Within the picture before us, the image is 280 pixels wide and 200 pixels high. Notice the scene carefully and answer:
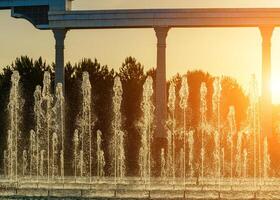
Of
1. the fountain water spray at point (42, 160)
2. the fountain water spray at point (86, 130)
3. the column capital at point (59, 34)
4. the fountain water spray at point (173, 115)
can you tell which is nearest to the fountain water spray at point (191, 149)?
the fountain water spray at point (173, 115)

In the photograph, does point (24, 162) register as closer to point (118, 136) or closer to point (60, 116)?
point (60, 116)

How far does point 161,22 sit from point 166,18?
0.24 meters

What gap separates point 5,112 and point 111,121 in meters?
5.27

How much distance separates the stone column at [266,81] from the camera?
30.5 meters

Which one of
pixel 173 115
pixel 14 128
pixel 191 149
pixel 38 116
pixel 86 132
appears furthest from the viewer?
pixel 14 128

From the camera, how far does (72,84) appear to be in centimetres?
4403

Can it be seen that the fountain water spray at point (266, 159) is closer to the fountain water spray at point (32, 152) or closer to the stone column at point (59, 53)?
the stone column at point (59, 53)

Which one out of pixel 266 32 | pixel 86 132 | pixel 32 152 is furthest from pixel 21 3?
pixel 266 32

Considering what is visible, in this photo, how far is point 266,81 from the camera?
30578mm

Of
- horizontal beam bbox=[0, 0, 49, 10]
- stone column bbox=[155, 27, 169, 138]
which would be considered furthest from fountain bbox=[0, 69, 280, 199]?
horizontal beam bbox=[0, 0, 49, 10]

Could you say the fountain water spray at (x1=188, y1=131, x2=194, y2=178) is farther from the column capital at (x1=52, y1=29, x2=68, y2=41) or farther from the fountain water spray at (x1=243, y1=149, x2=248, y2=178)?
the column capital at (x1=52, y1=29, x2=68, y2=41)

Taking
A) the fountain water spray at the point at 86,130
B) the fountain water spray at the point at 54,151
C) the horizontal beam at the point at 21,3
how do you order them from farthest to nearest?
the fountain water spray at the point at 86,130
the horizontal beam at the point at 21,3
the fountain water spray at the point at 54,151

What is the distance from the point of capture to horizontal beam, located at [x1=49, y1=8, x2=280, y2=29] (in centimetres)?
3070

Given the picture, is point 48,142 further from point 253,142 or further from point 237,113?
point 237,113
